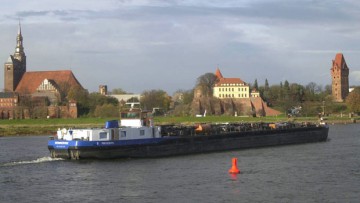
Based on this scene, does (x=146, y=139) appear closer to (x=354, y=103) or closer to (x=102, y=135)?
(x=102, y=135)

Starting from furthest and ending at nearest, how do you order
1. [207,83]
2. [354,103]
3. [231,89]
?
[231,89] < [207,83] < [354,103]

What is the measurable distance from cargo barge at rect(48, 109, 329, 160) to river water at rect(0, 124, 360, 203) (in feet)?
4.10

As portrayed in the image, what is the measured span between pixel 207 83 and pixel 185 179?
507ft

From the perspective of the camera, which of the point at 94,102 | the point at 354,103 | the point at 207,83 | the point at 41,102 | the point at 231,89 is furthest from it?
the point at 231,89

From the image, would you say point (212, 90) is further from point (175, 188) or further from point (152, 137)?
point (175, 188)

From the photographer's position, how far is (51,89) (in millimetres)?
193625

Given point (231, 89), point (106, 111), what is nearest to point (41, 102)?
point (106, 111)

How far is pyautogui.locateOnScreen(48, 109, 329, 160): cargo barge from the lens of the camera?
47688 mm

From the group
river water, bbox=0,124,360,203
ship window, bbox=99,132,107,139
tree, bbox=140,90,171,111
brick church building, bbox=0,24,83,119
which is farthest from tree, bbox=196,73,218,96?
ship window, bbox=99,132,107,139

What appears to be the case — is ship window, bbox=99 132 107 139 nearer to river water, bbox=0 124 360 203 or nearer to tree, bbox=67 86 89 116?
river water, bbox=0 124 360 203

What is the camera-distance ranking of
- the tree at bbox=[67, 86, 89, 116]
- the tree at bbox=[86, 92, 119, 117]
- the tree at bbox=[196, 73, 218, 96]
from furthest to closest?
the tree at bbox=[196, 73, 218, 96] < the tree at bbox=[86, 92, 119, 117] < the tree at bbox=[67, 86, 89, 116]

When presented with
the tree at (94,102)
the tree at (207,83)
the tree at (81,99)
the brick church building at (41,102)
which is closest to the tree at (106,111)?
the brick church building at (41,102)

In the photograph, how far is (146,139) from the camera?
50750 mm

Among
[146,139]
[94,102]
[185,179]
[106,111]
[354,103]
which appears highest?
[94,102]
